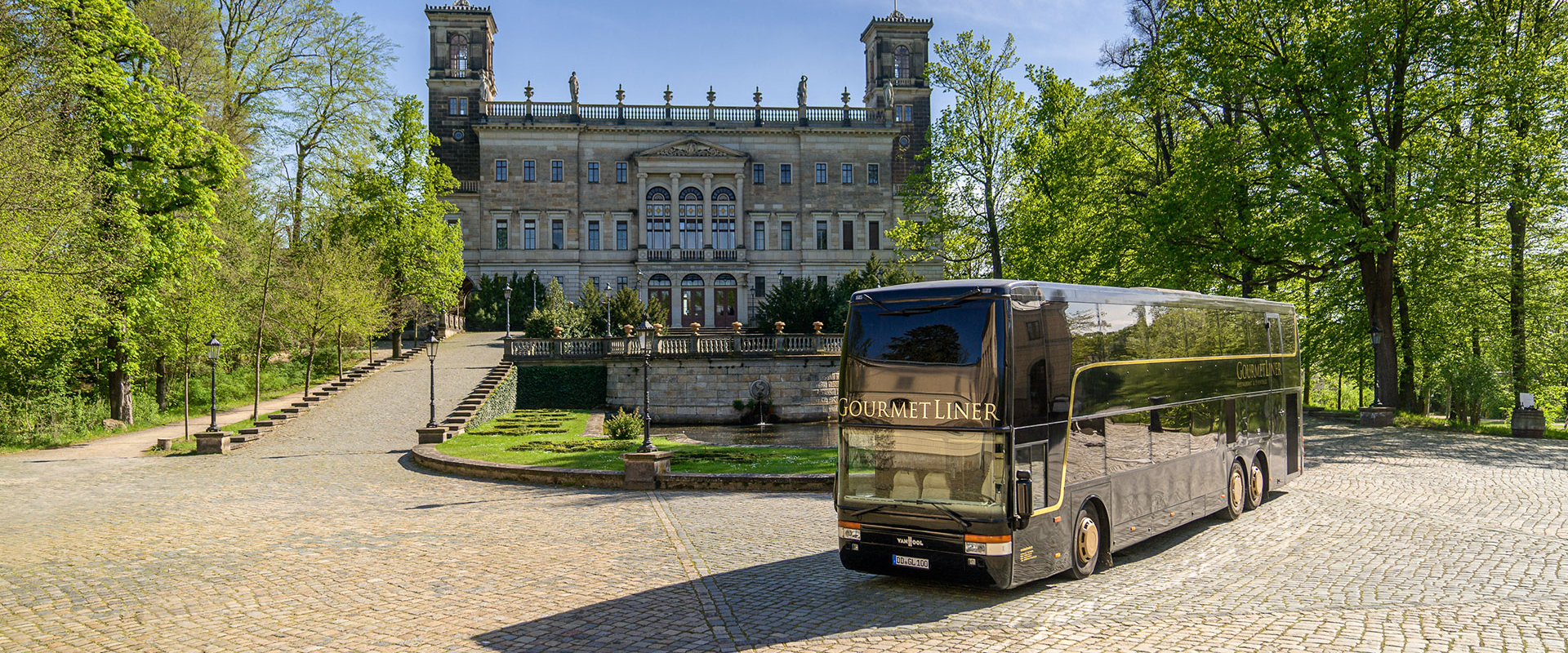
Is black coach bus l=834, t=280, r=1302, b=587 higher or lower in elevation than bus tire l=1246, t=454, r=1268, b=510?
higher

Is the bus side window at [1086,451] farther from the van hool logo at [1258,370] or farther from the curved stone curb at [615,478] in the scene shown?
the curved stone curb at [615,478]

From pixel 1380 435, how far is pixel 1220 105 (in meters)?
11.4

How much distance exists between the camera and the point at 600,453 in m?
23.7

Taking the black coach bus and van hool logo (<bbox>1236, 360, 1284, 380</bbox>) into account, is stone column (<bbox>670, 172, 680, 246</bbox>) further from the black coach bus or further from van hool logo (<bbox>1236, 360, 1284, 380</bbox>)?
the black coach bus

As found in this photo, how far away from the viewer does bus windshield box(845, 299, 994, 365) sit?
10000 millimetres

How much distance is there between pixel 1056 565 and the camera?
10500mm

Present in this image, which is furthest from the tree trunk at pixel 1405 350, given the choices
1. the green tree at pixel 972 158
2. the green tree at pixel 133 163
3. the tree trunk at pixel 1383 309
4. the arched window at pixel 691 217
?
the arched window at pixel 691 217

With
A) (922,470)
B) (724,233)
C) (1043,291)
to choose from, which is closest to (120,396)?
(922,470)

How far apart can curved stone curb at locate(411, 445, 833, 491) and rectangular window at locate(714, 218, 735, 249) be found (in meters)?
46.1

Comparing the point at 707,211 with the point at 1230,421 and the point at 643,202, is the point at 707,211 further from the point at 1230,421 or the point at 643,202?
the point at 1230,421

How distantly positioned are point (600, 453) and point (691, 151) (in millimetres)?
45114

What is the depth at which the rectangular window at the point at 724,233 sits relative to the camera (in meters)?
67.2

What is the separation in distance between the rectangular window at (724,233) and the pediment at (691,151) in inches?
179

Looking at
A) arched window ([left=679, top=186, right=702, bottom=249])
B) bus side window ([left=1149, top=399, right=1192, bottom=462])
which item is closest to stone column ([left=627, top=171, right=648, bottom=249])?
arched window ([left=679, top=186, right=702, bottom=249])
